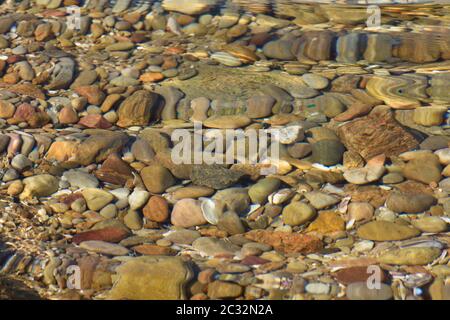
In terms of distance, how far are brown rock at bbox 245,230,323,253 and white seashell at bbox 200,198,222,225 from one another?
5.8 inches

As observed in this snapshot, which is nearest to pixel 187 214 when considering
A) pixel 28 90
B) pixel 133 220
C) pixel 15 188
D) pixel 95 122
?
pixel 133 220

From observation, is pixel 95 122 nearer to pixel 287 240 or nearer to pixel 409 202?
pixel 287 240

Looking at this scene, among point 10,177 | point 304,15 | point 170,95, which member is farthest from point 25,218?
point 304,15

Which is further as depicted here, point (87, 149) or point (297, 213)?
point (87, 149)

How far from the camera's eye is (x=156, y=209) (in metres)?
2.49

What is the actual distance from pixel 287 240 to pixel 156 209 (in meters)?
0.53

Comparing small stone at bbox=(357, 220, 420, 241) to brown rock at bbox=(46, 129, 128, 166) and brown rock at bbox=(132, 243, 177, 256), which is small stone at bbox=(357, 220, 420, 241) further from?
brown rock at bbox=(46, 129, 128, 166)

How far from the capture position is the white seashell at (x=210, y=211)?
2.47 meters

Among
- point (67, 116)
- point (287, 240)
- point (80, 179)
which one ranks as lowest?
point (287, 240)

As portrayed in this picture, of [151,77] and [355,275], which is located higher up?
[151,77]

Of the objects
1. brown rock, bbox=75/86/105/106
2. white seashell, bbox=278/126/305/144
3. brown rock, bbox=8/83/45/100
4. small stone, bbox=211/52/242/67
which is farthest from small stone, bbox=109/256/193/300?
small stone, bbox=211/52/242/67

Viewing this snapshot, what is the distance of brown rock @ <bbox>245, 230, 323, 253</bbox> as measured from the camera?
2295mm

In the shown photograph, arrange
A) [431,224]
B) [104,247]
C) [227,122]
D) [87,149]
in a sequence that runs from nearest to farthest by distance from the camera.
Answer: [104,247], [431,224], [87,149], [227,122]
